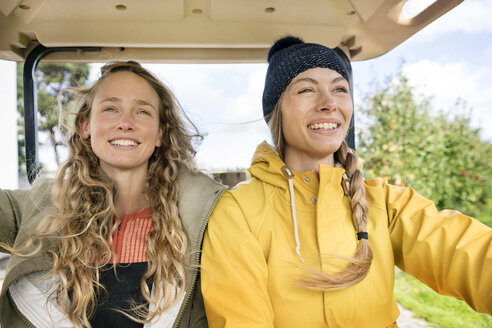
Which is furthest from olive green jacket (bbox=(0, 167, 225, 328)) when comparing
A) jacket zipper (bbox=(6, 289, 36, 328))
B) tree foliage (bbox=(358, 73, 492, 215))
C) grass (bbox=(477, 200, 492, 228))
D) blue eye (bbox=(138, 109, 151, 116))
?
grass (bbox=(477, 200, 492, 228))

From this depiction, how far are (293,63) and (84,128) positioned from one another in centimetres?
109

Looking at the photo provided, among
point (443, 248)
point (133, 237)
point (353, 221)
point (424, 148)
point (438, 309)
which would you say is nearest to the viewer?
point (443, 248)

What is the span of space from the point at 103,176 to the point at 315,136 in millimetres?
1025

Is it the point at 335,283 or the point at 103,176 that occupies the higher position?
the point at 103,176

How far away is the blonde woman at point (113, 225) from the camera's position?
1.62m

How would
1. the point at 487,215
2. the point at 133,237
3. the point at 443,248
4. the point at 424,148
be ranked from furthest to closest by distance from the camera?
the point at 487,215 < the point at 424,148 < the point at 133,237 < the point at 443,248

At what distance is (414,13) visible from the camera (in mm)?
1922

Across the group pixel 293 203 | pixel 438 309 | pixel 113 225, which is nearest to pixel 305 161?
pixel 293 203

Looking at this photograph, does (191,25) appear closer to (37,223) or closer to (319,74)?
(319,74)

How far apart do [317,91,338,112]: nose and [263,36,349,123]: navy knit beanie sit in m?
0.15

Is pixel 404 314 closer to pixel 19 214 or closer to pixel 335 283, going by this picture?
pixel 335 283

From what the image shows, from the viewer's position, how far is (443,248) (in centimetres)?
151

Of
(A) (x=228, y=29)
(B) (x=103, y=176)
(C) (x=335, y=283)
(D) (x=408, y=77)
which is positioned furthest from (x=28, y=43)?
(D) (x=408, y=77)

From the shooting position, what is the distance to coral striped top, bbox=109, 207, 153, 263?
5.64ft
